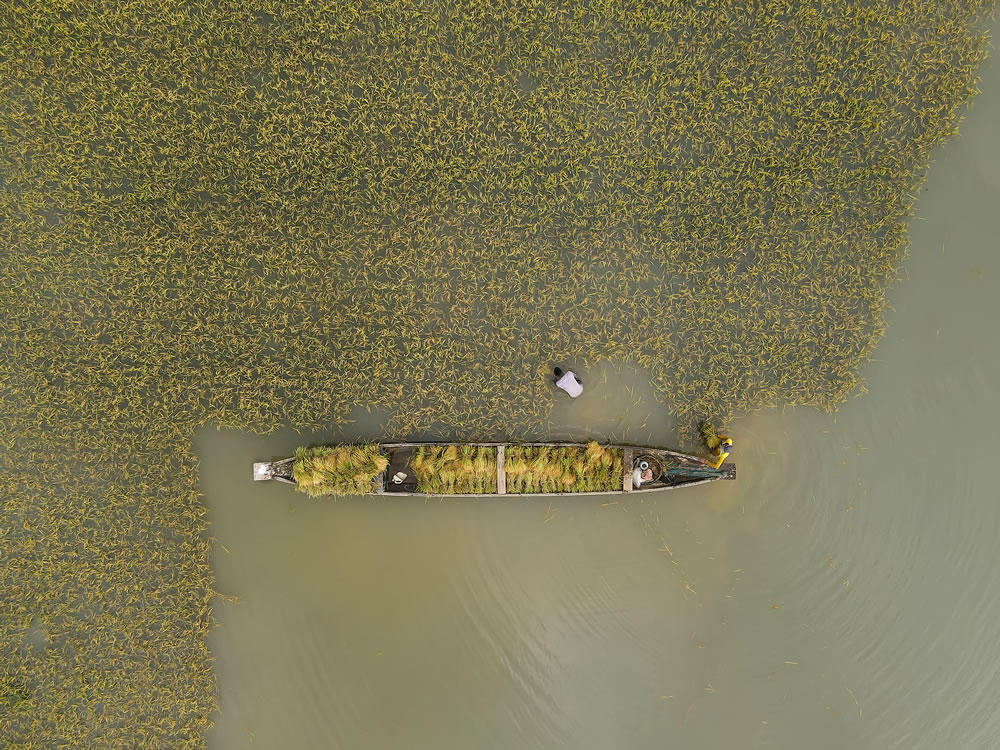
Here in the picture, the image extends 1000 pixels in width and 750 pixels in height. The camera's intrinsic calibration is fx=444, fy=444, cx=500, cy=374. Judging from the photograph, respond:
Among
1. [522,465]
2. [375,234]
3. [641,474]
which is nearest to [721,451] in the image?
[641,474]

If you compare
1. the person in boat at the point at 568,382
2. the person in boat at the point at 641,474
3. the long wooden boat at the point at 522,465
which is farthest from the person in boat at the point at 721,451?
the person in boat at the point at 568,382

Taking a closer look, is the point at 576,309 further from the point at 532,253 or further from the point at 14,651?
the point at 14,651

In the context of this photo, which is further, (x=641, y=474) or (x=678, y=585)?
(x=678, y=585)

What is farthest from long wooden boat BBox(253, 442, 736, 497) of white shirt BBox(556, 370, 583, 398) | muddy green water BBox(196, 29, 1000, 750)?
white shirt BBox(556, 370, 583, 398)

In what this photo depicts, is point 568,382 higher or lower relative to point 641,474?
higher

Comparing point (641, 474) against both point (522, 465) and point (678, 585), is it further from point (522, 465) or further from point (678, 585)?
point (678, 585)

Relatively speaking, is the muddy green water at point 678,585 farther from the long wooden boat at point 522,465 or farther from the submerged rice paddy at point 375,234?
the submerged rice paddy at point 375,234

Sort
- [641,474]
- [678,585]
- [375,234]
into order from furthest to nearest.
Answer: [678,585] < [375,234] < [641,474]
